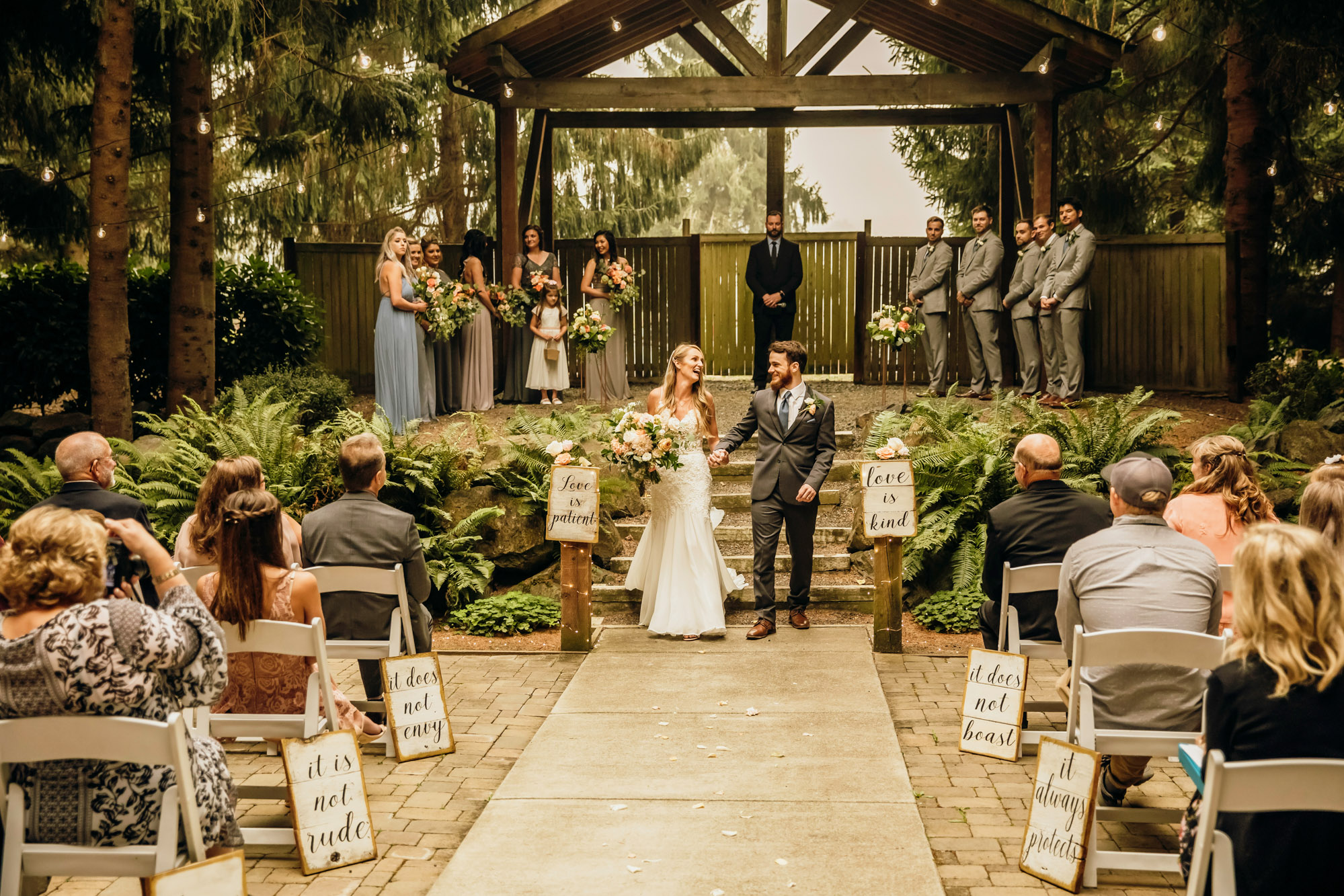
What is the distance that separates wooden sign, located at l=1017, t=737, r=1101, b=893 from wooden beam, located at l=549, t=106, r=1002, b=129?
12.1 m

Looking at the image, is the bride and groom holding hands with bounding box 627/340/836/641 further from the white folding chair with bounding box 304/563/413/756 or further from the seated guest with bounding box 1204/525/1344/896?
the seated guest with bounding box 1204/525/1344/896

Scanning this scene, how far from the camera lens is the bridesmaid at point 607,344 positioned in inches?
571

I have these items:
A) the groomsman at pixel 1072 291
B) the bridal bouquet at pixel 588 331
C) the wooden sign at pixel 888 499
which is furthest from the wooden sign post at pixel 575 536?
the groomsman at pixel 1072 291

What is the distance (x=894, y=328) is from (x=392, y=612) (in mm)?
7367

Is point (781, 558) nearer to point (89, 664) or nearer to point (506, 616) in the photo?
point (506, 616)

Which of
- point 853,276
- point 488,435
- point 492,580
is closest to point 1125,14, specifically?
point 853,276

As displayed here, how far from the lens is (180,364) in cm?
1205

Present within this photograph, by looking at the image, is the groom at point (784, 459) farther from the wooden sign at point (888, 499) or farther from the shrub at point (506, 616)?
the shrub at point (506, 616)

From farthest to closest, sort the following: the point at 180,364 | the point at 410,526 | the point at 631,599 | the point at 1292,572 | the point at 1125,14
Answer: the point at 1125,14, the point at 180,364, the point at 631,599, the point at 410,526, the point at 1292,572

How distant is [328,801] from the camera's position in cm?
486

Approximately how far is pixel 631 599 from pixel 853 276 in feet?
30.9

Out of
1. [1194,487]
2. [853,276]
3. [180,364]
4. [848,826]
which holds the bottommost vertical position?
[848,826]

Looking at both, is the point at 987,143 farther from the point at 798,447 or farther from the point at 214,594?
the point at 214,594

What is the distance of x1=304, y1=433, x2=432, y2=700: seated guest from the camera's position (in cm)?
627
